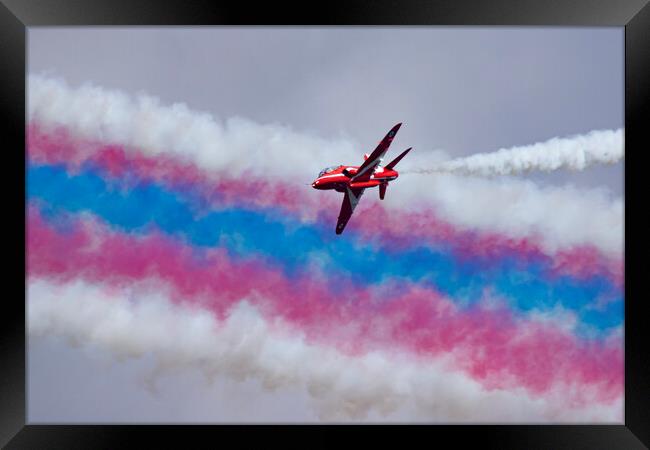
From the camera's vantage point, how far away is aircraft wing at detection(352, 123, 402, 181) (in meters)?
40.5

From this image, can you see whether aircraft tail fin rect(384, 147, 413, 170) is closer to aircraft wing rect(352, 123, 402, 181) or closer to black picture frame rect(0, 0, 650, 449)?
aircraft wing rect(352, 123, 402, 181)

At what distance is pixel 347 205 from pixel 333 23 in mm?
16315

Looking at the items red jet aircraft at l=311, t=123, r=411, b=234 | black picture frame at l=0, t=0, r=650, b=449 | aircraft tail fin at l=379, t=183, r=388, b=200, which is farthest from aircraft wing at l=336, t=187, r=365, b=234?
black picture frame at l=0, t=0, r=650, b=449

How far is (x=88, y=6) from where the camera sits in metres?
29.2

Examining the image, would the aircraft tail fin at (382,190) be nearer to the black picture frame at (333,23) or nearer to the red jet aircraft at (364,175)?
the red jet aircraft at (364,175)

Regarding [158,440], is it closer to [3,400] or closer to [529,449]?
[3,400]

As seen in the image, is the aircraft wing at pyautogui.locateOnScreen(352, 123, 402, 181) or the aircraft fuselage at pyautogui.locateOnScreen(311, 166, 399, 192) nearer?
the aircraft wing at pyautogui.locateOnScreen(352, 123, 402, 181)

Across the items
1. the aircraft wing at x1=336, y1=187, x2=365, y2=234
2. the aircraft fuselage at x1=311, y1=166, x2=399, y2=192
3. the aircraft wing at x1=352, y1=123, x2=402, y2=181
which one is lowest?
the aircraft wing at x1=336, y1=187, x2=365, y2=234

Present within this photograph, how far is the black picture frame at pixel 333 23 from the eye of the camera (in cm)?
2934

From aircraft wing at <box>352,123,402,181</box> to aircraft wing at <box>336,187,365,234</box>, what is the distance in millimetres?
1242

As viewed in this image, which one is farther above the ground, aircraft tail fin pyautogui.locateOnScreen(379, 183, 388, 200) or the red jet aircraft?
the red jet aircraft

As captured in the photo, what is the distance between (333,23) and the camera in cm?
2981

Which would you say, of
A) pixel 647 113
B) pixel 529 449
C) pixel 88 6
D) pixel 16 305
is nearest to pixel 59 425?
pixel 16 305

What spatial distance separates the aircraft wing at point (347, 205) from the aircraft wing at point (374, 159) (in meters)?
1.24
